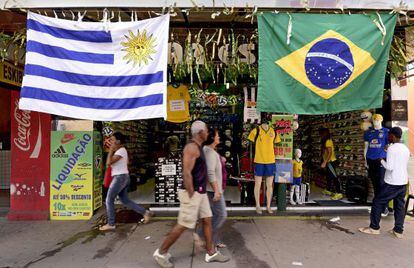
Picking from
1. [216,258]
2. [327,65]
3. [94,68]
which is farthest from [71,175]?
[327,65]

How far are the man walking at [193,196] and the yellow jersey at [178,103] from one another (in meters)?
3.64

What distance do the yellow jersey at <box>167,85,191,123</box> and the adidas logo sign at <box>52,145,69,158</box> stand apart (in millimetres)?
2417

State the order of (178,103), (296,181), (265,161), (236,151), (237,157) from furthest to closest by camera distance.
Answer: (236,151) → (237,157) → (178,103) → (296,181) → (265,161)

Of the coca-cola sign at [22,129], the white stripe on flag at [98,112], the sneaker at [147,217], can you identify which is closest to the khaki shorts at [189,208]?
the white stripe on flag at [98,112]

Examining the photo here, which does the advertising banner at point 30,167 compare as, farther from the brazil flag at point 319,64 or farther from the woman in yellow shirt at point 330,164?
the woman in yellow shirt at point 330,164

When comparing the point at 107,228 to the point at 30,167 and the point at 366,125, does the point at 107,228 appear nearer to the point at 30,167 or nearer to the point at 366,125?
the point at 30,167

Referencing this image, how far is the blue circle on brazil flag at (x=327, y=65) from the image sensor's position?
5559 millimetres

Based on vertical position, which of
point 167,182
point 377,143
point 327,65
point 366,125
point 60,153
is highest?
point 327,65

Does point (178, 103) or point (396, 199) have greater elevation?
point (178, 103)

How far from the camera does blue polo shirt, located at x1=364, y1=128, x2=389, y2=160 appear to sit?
716 centimetres

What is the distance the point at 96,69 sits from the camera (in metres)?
5.44

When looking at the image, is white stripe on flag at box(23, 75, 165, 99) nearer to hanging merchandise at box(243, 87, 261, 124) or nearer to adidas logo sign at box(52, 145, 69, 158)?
adidas logo sign at box(52, 145, 69, 158)

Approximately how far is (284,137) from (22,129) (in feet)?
17.7

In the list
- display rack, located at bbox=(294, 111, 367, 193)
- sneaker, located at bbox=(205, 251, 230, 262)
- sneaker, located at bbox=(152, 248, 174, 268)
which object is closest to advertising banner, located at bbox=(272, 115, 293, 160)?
display rack, located at bbox=(294, 111, 367, 193)
